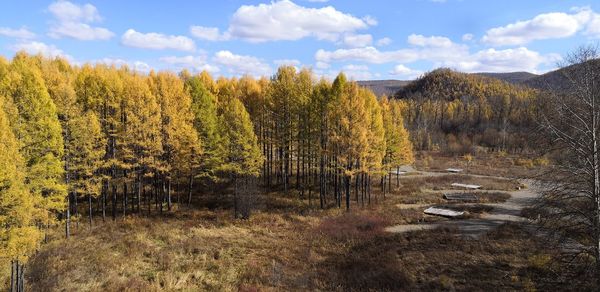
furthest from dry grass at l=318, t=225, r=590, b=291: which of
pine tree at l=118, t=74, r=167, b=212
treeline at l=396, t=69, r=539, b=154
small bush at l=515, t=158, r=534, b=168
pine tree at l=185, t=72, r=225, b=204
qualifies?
treeline at l=396, t=69, r=539, b=154

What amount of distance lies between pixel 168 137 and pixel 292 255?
17257mm

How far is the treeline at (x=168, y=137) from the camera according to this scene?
875 inches

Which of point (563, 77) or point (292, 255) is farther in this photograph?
point (292, 255)

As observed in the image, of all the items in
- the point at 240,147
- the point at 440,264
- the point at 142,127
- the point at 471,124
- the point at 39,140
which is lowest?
the point at 440,264

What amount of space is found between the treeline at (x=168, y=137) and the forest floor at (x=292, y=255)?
2.61 meters

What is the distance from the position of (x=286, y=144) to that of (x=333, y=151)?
299 inches

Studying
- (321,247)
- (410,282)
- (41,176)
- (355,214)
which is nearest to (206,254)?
(321,247)

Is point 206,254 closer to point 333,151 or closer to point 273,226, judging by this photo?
point 273,226

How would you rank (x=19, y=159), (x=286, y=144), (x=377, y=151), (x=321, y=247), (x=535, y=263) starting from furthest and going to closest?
(x=286, y=144) < (x=377, y=151) < (x=321, y=247) < (x=535, y=263) < (x=19, y=159)

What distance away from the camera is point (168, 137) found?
3372cm

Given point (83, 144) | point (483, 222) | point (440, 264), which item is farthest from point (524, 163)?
point (83, 144)

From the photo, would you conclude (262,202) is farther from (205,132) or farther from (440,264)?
(440,264)

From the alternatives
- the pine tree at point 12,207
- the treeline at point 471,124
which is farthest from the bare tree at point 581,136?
the treeline at point 471,124

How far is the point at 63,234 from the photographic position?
27484 millimetres
